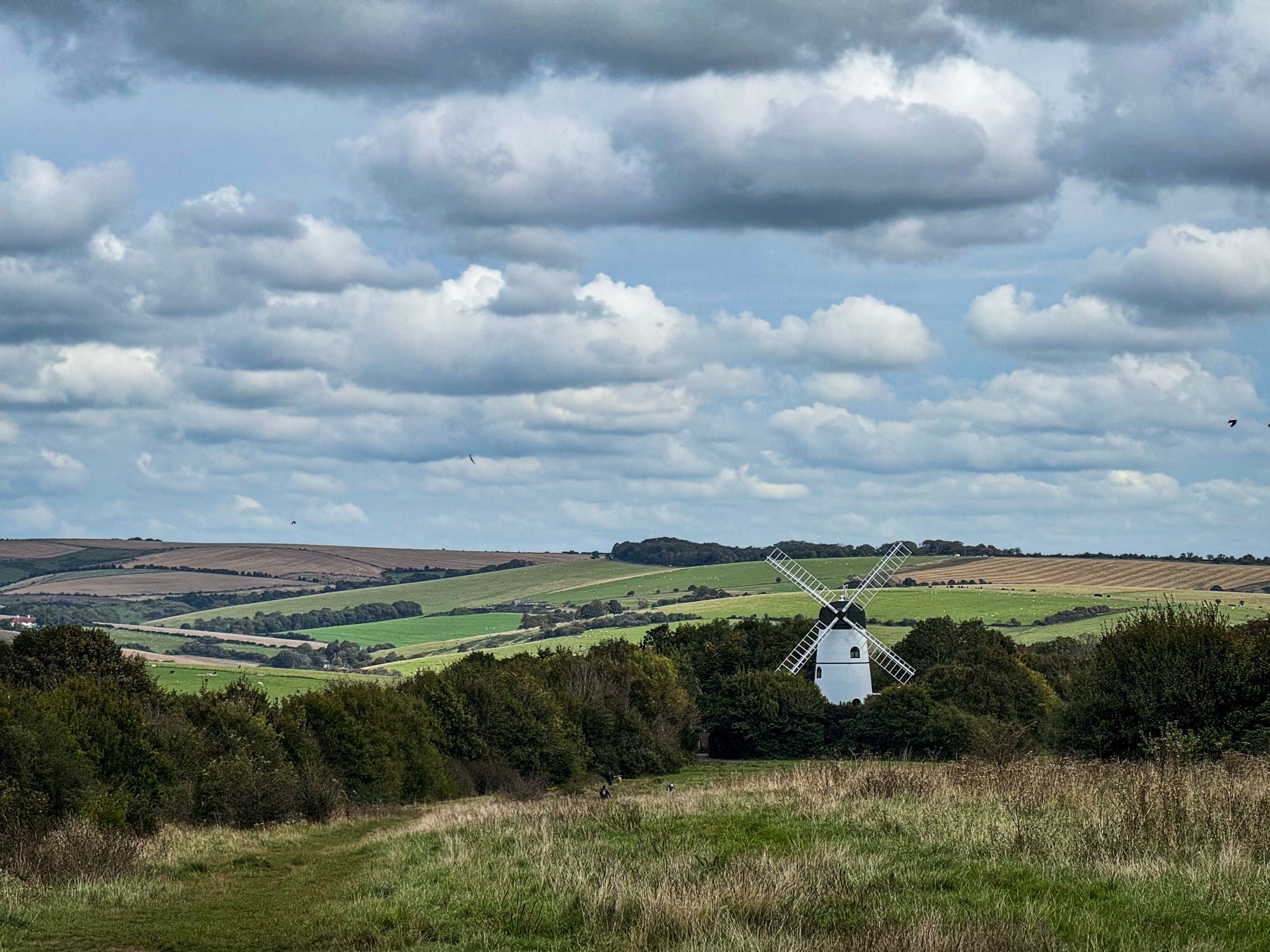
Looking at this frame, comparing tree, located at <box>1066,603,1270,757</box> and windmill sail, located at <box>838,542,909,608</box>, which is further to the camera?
windmill sail, located at <box>838,542,909,608</box>

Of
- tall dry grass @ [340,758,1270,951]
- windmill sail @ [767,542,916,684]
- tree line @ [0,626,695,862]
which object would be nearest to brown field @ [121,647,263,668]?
tree line @ [0,626,695,862]

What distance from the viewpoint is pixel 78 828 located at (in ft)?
78.5

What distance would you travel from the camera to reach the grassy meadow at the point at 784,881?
1441 centimetres

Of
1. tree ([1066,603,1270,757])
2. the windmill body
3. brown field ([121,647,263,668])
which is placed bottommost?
brown field ([121,647,263,668])

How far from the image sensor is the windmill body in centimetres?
10881

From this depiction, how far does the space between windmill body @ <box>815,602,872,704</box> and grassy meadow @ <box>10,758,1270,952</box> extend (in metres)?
83.4

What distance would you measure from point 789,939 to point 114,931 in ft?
30.6

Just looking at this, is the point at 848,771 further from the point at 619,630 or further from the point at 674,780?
the point at 619,630

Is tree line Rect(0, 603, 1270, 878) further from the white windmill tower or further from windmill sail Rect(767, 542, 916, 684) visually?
windmill sail Rect(767, 542, 916, 684)

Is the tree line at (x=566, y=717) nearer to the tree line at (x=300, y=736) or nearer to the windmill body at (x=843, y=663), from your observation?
the tree line at (x=300, y=736)

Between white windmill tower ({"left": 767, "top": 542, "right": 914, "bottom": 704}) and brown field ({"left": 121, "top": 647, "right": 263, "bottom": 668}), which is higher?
white windmill tower ({"left": 767, "top": 542, "right": 914, "bottom": 704})

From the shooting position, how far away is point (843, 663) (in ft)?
359

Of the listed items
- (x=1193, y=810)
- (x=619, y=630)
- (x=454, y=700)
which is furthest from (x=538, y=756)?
(x=619, y=630)

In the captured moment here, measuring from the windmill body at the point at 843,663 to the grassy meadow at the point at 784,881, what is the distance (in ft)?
274
